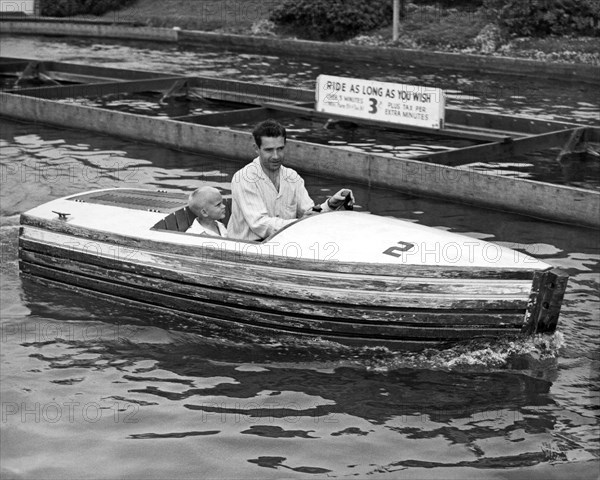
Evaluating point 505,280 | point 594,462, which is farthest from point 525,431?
point 505,280

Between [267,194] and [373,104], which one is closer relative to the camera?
[267,194]

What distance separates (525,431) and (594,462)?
0.59 meters

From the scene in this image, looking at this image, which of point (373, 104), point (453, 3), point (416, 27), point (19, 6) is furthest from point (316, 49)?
point (19, 6)

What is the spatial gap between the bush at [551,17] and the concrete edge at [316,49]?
245cm

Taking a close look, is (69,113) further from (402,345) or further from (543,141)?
(402,345)

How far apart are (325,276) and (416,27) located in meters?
22.3

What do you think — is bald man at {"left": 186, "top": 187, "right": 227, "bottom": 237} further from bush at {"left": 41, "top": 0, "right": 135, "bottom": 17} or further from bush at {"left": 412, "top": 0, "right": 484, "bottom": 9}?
bush at {"left": 41, "top": 0, "right": 135, "bottom": 17}

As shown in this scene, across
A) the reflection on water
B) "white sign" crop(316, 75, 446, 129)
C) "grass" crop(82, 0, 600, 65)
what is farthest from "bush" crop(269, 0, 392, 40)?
"white sign" crop(316, 75, 446, 129)

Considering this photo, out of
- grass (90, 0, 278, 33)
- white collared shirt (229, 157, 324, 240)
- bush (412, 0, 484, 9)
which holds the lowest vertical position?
white collared shirt (229, 157, 324, 240)

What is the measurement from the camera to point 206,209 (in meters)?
9.05

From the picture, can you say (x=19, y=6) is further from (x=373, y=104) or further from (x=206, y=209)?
(x=206, y=209)

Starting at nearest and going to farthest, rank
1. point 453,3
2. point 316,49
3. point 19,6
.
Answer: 1. point 316,49
2. point 453,3
3. point 19,6

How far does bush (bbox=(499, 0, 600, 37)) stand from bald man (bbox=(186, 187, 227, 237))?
64.5ft

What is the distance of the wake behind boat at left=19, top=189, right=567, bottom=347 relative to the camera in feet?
25.9
